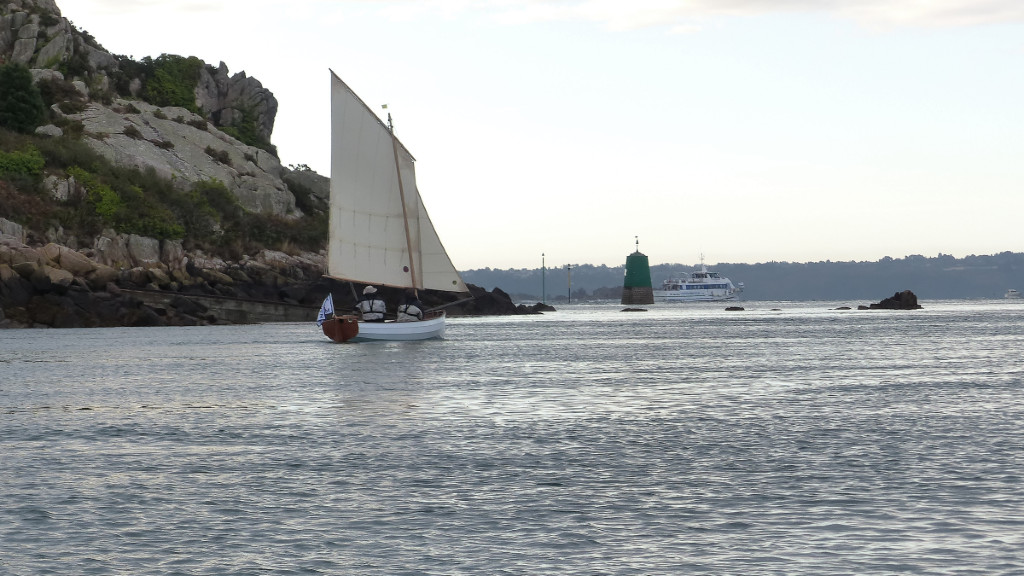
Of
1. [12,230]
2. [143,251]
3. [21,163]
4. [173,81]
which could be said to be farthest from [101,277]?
[173,81]

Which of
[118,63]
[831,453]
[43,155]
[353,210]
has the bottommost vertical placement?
[831,453]

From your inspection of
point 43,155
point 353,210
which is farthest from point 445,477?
point 43,155

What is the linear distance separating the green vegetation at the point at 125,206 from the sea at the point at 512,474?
214ft

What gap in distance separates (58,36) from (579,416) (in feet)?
426

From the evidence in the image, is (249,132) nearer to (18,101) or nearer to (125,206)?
(18,101)

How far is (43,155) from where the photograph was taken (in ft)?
372

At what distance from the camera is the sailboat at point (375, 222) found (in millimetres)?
67438

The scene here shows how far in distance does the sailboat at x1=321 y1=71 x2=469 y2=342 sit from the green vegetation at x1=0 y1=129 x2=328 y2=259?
4286 centimetres

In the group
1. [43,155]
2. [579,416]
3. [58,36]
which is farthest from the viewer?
[58,36]

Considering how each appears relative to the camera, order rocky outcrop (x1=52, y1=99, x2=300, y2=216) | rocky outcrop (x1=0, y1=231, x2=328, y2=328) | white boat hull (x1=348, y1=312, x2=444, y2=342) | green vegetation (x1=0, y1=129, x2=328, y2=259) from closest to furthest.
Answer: white boat hull (x1=348, y1=312, x2=444, y2=342)
rocky outcrop (x1=0, y1=231, x2=328, y2=328)
green vegetation (x1=0, y1=129, x2=328, y2=259)
rocky outcrop (x1=52, y1=99, x2=300, y2=216)

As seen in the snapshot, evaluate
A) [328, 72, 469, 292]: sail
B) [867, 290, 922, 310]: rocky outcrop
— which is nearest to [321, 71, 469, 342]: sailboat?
[328, 72, 469, 292]: sail

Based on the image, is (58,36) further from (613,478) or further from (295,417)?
(613,478)

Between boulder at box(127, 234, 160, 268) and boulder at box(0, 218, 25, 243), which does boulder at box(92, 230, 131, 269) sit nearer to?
boulder at box(127, 234, 160, 268)

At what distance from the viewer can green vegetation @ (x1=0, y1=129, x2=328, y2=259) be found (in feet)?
337
